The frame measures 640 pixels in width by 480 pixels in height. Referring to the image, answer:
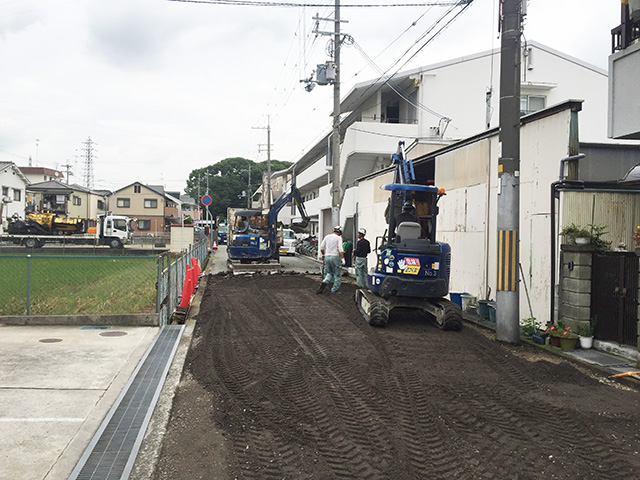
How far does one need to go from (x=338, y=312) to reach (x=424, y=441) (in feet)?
23.7

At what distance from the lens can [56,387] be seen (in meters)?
6.21

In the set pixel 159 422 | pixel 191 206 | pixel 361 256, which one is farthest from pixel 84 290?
pixel 191 206

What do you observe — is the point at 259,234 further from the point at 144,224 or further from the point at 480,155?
the point at 144,224

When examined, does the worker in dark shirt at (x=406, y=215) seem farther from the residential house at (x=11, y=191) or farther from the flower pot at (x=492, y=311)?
the residential house at (x=11, y=191)

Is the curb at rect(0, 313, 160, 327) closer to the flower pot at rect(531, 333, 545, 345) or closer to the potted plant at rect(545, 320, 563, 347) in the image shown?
the flower pot at rect(531, 333, 545, 345)

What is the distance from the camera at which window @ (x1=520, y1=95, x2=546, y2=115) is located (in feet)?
90.1

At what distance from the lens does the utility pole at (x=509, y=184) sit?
29.3 ft

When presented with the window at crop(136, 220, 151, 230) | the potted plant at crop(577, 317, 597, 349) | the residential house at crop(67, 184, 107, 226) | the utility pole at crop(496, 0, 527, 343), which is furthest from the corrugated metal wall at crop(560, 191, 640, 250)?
the window at crop(136, 220, 151, 230)

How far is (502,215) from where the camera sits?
29.8ft

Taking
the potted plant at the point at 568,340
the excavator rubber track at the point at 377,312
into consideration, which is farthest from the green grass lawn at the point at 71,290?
the potted plant at the point at 568,340

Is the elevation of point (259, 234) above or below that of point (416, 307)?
above

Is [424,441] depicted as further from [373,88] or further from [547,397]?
[373,88]

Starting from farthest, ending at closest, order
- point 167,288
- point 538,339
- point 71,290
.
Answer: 1. point 71,290
2. point 167,288
3. point 538,339

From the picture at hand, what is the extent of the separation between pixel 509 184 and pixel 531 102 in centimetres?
2131
